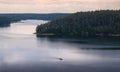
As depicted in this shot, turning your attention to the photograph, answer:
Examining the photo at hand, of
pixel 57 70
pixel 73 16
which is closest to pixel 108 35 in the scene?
pixel 73 16

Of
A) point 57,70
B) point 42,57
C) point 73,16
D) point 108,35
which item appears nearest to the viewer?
point 57,70

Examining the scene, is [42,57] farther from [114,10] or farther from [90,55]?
[114,10]

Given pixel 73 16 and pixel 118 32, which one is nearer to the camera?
pixel 118 32

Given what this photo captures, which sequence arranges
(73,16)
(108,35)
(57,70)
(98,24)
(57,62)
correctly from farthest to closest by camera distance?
(73,16) < (98,24) < (108,35) < (57,62) < (57,70)

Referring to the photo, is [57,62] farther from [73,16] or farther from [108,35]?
[73,16]

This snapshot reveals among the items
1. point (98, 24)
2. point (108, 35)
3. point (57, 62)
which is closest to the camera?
point (57, 62)

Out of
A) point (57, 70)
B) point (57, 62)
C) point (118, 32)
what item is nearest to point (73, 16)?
point (118, 32)
